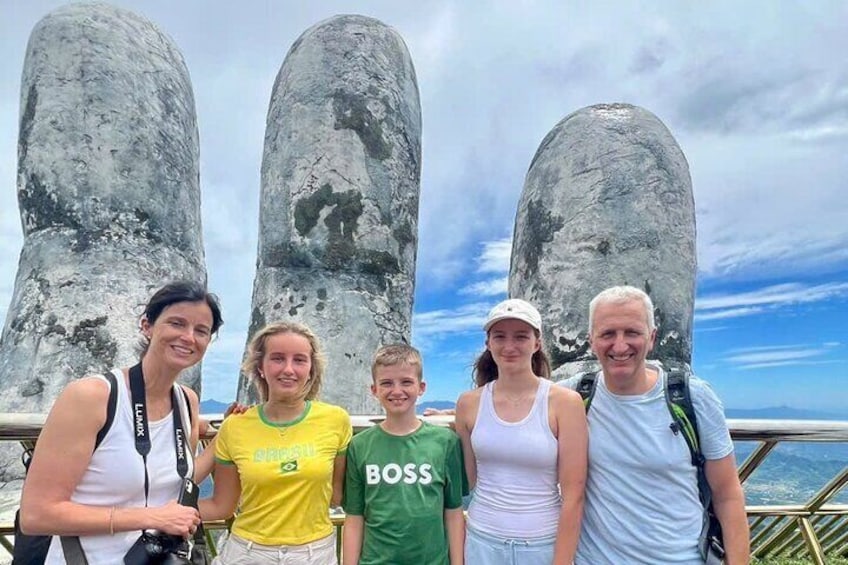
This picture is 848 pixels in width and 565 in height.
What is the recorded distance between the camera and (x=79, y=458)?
2023mm

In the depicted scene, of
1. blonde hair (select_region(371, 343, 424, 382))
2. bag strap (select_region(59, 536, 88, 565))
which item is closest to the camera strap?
bag strap (select_region(59, 536, 88, 565))

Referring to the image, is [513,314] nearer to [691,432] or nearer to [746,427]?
[691,432]

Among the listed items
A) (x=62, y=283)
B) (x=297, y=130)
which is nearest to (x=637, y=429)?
(x=297, y=130)

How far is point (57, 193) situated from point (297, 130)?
1905 millimetres

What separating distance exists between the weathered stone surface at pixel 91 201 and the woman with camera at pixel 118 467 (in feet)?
9.61

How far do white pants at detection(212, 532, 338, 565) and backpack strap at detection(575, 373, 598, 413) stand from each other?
1.14 m

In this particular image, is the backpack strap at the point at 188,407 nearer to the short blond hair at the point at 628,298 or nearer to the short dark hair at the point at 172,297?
the short dark hair at the point at 172,297

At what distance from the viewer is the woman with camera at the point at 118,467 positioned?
2.01m

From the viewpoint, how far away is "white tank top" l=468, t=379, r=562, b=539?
95.3 inches

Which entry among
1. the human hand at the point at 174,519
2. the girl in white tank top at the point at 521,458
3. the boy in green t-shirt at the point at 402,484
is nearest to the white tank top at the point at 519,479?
the girl in white tank top at the point at 521,458

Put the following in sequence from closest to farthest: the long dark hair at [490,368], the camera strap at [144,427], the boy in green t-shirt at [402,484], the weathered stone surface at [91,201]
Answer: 1. the camera strap at [144,427]
2. the boy in green t-shirt at [402,484]
3. the long dark hair at [490,368]
4. the weathered stone surface at [91,201]

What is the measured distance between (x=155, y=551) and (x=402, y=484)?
905 mm

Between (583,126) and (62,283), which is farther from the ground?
(583,126)

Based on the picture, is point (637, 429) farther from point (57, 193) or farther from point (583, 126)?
point (57, 193)
